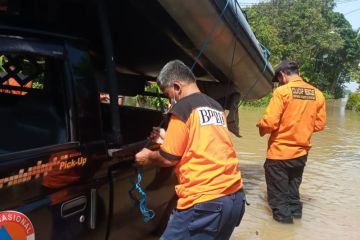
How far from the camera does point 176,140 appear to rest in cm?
280

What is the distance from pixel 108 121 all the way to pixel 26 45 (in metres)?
1.04

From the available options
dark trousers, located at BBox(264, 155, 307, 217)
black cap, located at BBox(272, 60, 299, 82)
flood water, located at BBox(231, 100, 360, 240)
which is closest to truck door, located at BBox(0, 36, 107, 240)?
flood water, located at BBox(231, 100, 360, 240)

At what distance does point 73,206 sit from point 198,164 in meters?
0.76

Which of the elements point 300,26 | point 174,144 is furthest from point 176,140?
point 300,26

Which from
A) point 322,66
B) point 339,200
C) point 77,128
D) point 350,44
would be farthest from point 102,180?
point 350,44

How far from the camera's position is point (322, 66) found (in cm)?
5638

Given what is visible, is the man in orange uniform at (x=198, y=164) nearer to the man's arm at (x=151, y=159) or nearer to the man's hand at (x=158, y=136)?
the man's arm at (x=151, y=159)

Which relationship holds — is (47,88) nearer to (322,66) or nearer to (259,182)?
(259,182)

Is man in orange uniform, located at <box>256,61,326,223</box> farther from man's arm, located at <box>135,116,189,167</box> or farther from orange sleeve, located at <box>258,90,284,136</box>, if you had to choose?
man's arm, located at <box>135,116,189,167</box>

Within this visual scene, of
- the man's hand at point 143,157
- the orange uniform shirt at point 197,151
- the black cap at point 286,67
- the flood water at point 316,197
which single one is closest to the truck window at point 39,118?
the man's hand at point 143,157

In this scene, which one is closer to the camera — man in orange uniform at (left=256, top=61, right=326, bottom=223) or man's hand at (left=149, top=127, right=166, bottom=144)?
man's hand at (left=149, top=127, right=166, bottom=144)

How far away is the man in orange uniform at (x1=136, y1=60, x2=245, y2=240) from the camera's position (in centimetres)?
279

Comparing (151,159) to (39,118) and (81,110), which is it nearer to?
(81,110)

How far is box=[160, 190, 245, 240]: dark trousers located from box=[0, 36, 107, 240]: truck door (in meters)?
0.43
